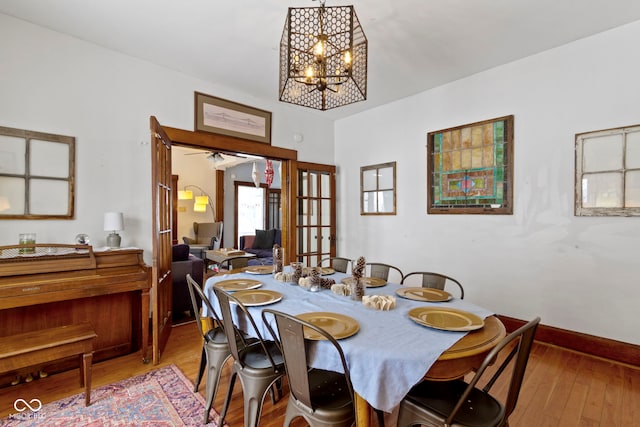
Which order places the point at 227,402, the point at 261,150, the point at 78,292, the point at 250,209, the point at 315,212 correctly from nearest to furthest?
the point at 227,402 < the point at 78,292 < the point at 261,150 < the point at 315,212 < the point at 250,209

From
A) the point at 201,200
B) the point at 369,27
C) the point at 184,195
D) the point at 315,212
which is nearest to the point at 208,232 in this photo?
the point at 201,200

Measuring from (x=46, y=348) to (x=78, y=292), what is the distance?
45 cm

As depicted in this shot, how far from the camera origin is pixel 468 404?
53.4 inches

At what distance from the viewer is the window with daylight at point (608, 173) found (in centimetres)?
254

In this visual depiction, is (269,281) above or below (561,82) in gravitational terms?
below

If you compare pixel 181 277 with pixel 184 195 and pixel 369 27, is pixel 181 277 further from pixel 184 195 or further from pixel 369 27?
pixel 184 195

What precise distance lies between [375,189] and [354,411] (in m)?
3.49

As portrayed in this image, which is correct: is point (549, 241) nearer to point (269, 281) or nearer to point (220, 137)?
point (269, 281)

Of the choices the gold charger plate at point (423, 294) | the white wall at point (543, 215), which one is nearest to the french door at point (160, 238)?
the gold charger plate at point (423, 294)

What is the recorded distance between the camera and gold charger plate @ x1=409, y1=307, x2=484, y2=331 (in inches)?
56.3

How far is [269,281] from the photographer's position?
2385mm

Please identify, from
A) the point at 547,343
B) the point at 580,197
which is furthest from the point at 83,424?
the point at 580,197

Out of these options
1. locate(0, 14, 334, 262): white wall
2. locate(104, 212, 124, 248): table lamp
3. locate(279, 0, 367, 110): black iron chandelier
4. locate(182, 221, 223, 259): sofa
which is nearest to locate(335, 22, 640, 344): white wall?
locate(279, 0, 367, 110): black iron chandelier

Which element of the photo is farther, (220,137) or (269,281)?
(220,137)
